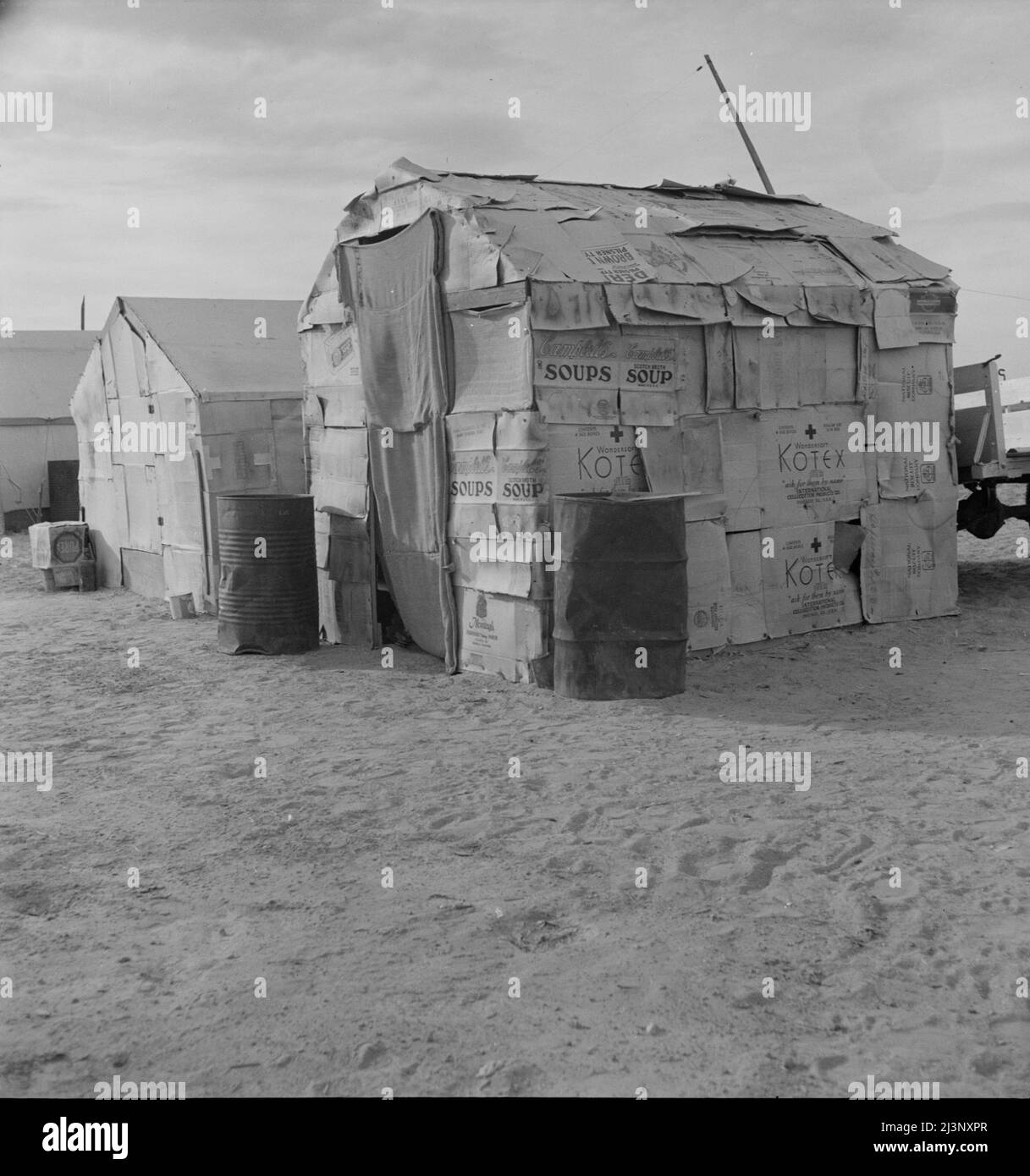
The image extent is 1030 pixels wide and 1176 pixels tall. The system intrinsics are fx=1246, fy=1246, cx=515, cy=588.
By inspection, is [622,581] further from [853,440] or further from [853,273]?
[853,273]

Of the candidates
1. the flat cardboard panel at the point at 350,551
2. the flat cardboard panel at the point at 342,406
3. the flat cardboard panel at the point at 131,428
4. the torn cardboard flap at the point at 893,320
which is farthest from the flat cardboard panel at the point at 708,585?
the flat cardboard panel at the point at 131,428

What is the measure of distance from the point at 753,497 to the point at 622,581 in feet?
6.47

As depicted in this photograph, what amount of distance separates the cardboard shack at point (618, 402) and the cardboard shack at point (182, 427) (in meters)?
1.58

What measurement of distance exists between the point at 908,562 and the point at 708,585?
2.09m

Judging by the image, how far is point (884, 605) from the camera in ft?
31.8

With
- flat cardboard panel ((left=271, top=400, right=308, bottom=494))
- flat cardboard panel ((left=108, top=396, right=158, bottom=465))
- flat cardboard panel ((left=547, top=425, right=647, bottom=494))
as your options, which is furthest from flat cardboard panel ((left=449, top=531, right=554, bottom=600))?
flat cardboard panel ((left=108, top=396, right=158, bottom=465))

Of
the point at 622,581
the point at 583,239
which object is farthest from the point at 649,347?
the point at 622,581

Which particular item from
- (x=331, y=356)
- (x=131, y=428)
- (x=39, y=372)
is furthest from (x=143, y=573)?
(x=39, y=372)

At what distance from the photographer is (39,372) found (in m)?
23.4

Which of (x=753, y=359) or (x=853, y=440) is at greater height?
(x=753, y=359)

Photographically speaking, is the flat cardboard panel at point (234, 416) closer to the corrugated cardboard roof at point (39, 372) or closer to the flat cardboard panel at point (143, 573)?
the flat cardboard panel at point (143, 573)

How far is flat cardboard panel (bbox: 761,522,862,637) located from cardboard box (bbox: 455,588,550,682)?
2005 mm

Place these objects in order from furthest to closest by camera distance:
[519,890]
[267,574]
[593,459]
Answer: [267,574] → [593,459] → [519,890]

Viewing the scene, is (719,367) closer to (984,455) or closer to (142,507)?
(984,455)
